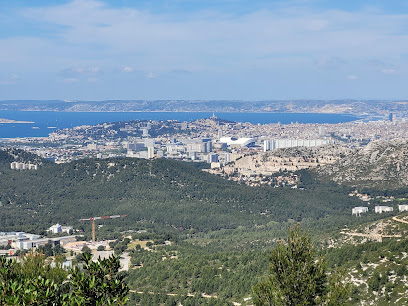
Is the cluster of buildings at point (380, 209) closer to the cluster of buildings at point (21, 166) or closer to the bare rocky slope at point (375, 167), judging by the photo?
the bare rocky slope at point (375, 167)

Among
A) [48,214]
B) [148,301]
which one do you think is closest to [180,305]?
[148,301]

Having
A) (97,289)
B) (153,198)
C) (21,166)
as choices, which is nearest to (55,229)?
(153,198)

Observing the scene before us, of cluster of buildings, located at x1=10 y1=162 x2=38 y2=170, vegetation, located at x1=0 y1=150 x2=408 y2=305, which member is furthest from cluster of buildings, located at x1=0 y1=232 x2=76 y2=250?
cluster of buildings, located at x1=10 y1=162 x2=38 y2=170

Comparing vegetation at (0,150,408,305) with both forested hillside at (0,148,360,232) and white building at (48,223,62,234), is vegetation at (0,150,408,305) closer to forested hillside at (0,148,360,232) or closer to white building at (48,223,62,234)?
forested hillside at (0,148,360,232)

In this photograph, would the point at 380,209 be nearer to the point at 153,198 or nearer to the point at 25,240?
the point at 153,198

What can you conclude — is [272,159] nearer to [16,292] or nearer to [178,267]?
[178,267]

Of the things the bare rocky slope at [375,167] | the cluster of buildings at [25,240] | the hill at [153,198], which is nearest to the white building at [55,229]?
the cluster of buildings at [25,240]
